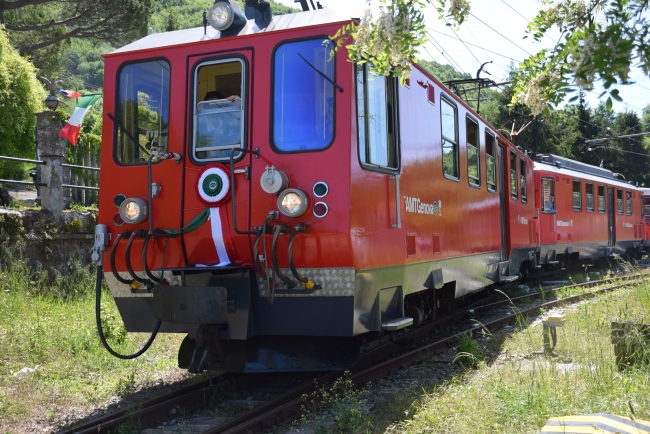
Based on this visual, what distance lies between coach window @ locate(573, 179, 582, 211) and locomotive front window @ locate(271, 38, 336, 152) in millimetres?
13727

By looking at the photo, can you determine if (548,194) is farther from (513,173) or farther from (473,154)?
(473,154)

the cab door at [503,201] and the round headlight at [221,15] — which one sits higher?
the round headlight at [221,15]

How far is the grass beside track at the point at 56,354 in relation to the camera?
221 inches

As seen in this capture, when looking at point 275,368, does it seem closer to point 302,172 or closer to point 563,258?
point 302,172

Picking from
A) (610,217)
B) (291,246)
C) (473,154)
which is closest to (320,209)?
(291,246)

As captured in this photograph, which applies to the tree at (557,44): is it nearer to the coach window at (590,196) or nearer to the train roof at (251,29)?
the train roof at (251,29)

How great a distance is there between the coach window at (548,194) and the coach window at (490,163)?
5.40 metres

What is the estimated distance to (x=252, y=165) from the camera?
17.0ft

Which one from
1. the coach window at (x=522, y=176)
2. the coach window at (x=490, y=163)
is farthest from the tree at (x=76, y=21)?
the coach window at (x=490, y=163)

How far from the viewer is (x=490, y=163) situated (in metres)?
9.78

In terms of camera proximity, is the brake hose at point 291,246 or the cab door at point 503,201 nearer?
the brake hose at point 291,246

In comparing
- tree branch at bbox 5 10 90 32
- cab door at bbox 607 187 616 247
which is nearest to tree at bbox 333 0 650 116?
cab door at bbox 607 187 616 247

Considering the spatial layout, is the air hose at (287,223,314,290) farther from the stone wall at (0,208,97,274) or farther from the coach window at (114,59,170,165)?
the stone wall at (0,208,97,274)

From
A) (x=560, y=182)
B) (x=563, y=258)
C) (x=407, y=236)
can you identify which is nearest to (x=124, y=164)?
(x=407, y=236)
